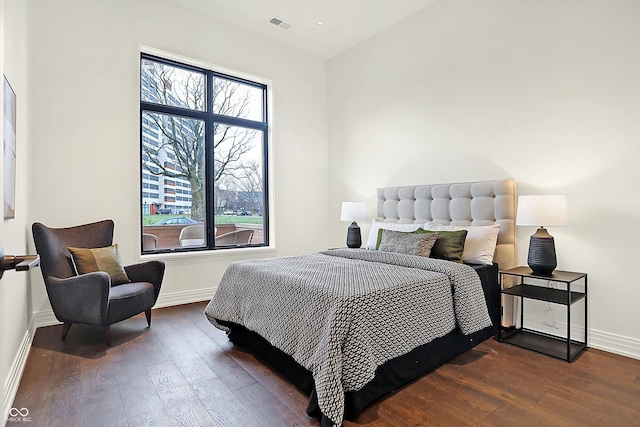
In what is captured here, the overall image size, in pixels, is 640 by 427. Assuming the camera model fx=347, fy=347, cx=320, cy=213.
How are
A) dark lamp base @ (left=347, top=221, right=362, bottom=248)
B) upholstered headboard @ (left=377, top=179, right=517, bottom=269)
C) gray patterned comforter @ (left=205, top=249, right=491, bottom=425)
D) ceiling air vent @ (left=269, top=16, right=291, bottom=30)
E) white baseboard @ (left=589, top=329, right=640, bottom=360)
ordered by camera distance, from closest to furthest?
gray patterned comforter @ (left=205, top=249, right=491, bottom=425), white baseboard @ (left=589, top=329, right=640, bottom=360), upholstered headboard @ (left=377, top=179, right=517, bottom=269), ceiling air vent @ (left=269, top=16, right=291, bottom=30), dark lamp base @ (left=347, top=221, right=362, bottom=248)

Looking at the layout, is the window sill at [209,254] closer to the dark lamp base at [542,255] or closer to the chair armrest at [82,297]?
the chair armrest at [82,297]

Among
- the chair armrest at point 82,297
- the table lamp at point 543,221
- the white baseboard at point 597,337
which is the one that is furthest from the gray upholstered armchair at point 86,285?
the white baseboard at point 597,337

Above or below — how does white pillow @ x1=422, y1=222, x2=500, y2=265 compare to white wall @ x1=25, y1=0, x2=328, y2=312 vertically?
below

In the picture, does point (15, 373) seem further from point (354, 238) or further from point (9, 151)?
point (354, 238)

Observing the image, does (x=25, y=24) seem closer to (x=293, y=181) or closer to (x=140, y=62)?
(x=140, y=62)

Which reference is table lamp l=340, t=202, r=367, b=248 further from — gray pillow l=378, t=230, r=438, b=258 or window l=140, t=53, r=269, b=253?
window l=140, t=53, r=269, b=253

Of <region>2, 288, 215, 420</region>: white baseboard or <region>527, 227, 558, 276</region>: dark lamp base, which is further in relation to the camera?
<region>527, 227, 558, 276</region>: dark lamp base

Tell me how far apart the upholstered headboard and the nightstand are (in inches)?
11.8

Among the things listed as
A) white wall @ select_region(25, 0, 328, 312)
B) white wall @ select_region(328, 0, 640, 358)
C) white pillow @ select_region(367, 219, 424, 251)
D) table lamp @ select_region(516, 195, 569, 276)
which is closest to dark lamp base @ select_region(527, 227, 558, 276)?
table lamp @ select_region(516, 195, 569, 276)

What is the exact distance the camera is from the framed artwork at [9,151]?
2.05 metres

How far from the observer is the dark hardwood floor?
5.88 ft

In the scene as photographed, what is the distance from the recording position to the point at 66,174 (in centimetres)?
330

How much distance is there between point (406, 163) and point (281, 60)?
2.28 m

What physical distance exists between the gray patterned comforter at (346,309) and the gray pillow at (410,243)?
0.92 feet
